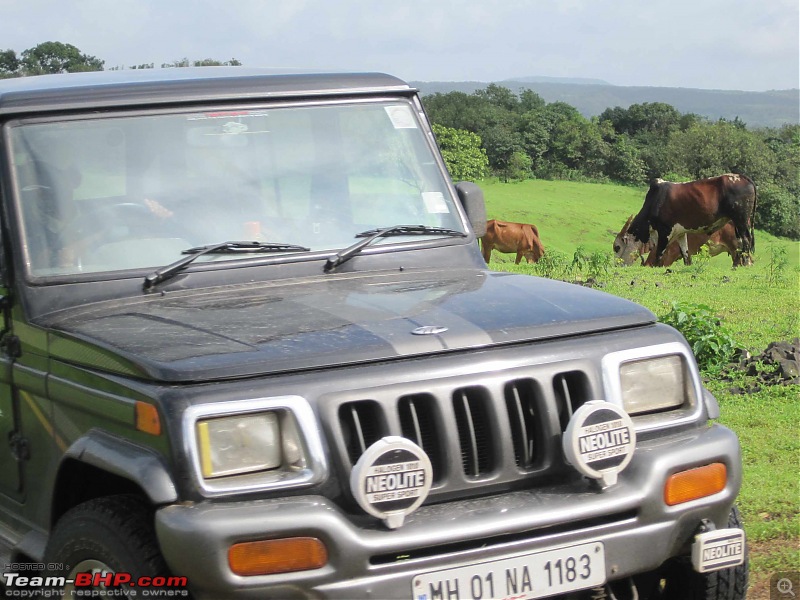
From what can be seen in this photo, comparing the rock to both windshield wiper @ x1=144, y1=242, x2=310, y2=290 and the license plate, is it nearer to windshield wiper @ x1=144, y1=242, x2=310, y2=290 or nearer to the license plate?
windshield wiper @ x1=144, y1=242, x2=310, y2=290

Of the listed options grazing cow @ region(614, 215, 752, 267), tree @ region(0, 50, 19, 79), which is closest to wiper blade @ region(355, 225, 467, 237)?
grazing cow @ region(614, 215, 752, 267)

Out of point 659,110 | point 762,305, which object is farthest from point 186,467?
point 659,110

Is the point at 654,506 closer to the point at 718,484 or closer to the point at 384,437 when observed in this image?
the point at 718,484

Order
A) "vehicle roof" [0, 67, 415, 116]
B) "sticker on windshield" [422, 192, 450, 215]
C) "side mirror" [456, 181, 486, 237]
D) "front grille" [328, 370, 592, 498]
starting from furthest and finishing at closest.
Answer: "side mirror" [456, 181, 486, 237] → "sticker on windshield" [422, 192, 450, 215] → "vehicle roof" [0, 67, 415, 116] → "front grille" [328, 370, 592, 498]

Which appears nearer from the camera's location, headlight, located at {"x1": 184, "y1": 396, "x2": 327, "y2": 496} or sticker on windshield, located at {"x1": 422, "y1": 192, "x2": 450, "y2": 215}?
headlight, located at {"x1": 184, "y1": 396, "x2": 327, "y2": 496}

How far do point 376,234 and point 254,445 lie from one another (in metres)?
1.45

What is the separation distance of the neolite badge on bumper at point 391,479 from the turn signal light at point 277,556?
17cm

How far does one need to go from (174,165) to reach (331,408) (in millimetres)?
1533

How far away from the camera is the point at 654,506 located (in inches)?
128

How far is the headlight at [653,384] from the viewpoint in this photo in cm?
344

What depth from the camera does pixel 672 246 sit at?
24.9 metres

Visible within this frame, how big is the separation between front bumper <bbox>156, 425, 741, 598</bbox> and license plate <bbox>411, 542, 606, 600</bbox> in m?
0.02

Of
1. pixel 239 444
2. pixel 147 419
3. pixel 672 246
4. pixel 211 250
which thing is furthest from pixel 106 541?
pixel 672 246

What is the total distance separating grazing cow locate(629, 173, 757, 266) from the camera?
965 inches
